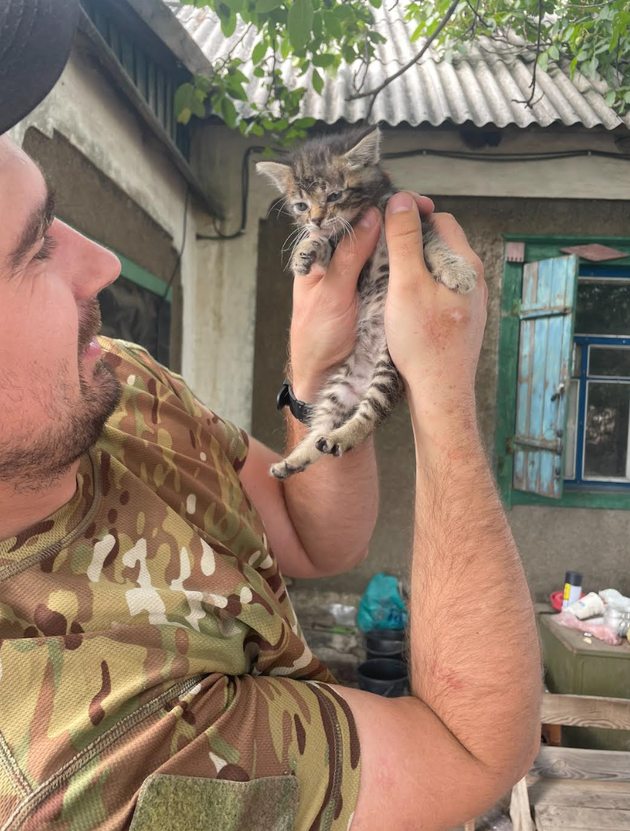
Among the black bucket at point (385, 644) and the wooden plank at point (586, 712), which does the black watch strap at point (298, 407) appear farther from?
the black bucket at point (385, 644)

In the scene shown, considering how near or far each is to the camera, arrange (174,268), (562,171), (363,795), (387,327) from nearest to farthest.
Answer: (363,795)
(387,327)
(174,268)
(562,171)

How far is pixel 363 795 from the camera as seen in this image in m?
0.96

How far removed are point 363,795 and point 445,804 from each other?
17 centimetres

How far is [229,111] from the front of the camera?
13.6 feet

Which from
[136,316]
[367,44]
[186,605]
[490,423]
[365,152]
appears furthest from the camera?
[490,423]

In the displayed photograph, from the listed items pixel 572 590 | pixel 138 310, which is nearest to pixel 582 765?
pixel 572 590

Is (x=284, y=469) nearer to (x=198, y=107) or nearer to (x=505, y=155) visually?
(x=198, y=107)

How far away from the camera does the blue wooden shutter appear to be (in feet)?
15.1

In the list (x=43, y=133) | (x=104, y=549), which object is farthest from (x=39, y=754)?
(x=43, y=133)

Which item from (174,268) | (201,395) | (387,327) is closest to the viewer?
(387,327)

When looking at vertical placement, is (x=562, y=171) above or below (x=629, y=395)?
above

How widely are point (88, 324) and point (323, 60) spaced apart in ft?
9.37

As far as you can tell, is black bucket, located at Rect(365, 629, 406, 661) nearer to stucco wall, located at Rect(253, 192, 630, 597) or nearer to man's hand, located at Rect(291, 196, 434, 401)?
stucco wall, located at Rect(253, 192, 630, 597)

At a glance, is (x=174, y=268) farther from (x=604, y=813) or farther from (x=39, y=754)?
(x=604, y=813)
